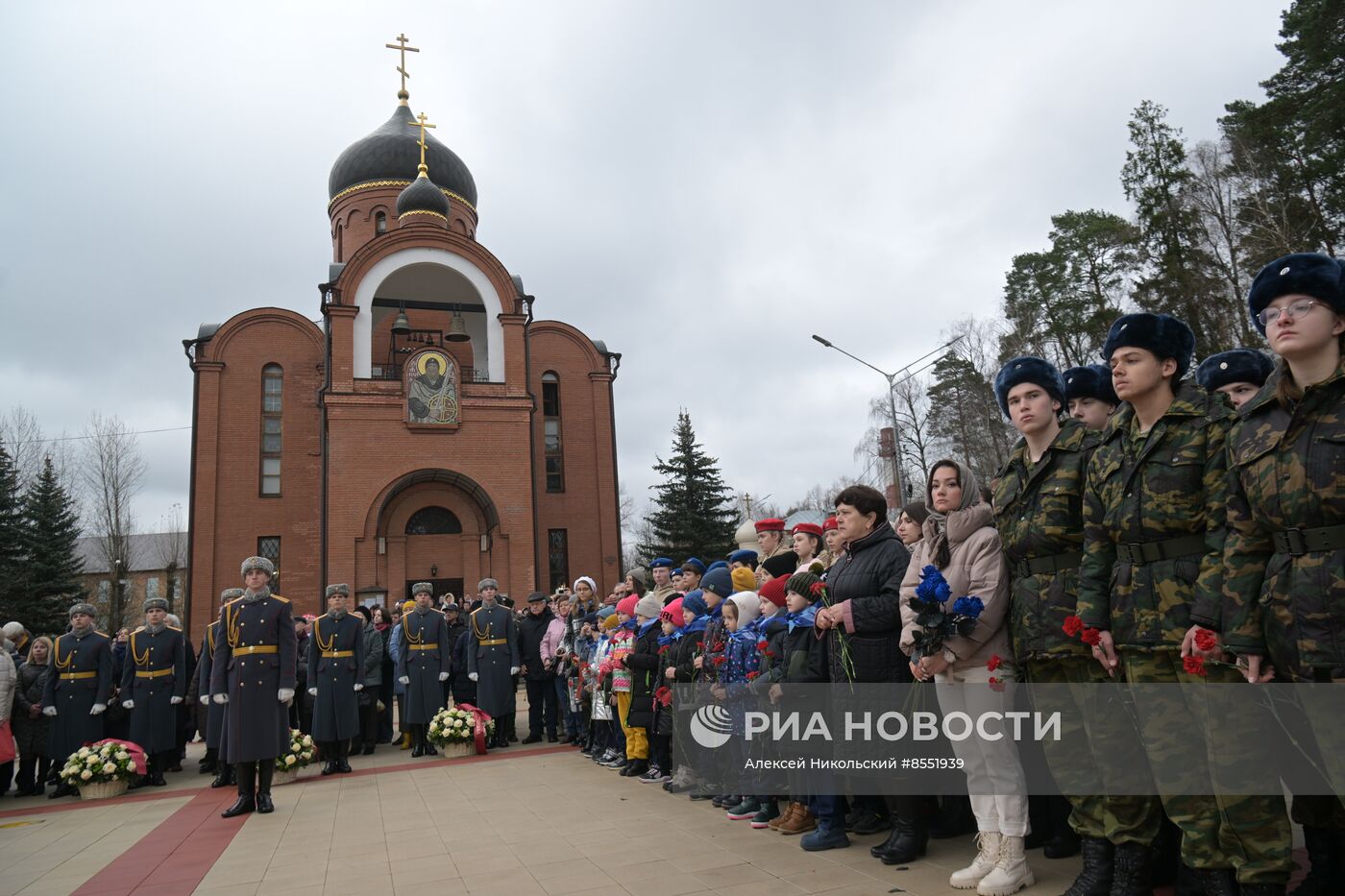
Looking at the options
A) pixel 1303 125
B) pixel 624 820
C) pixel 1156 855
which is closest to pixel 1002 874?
pixel 1156 855

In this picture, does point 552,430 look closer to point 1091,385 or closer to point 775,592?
point 775,592

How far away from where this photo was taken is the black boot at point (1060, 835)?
464 cm

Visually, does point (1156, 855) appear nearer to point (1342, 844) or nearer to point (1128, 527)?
point (1342, 844)

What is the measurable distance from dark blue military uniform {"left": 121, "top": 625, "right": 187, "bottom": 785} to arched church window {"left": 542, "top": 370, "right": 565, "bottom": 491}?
60.6 ft

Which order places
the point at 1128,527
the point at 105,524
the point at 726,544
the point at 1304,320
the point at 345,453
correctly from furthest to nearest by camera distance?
the point at 105,524 < the point at 726,544 < the point at 345,453 < the point at 1128,527 < the point at 1304,320

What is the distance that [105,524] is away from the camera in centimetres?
3819

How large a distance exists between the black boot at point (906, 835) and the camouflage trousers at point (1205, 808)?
150 centimetres

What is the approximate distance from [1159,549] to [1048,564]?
64cm

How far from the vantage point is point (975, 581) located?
4441 millimetres

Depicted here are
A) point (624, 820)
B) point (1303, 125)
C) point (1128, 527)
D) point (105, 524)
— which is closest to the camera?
point (1128, 527)

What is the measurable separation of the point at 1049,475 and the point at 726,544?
1209 inches

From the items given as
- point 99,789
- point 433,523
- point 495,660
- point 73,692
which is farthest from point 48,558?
point 495,660

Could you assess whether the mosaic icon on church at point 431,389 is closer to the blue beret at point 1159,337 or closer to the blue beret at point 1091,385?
the blue beret at point 1091,385

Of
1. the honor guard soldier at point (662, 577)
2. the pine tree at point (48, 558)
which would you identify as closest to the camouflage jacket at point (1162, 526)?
the honor guard soldier at point (662, 577)
